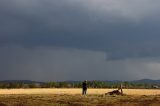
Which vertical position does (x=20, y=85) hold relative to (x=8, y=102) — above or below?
above

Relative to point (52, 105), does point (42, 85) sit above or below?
above

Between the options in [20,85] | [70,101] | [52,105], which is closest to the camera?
[52,105]

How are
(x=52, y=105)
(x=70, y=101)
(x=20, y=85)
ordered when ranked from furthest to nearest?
(x=20, y=85) < (x=70, y=101) < (x=52, y=105)

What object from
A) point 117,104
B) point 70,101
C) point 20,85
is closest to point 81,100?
point 70,101

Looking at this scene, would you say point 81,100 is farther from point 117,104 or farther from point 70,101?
point 117,104

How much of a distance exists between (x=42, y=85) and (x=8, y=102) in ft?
173

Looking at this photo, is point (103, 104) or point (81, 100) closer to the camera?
point (103, 104)

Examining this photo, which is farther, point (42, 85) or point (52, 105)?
point (42, 85)

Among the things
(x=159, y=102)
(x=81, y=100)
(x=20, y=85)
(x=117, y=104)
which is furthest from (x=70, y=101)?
(x=20, y=85)

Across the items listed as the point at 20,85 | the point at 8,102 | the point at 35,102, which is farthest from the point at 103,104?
the point at 20,85

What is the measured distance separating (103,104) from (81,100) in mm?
3553

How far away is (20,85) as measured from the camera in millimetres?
90062

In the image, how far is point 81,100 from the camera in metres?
43.5

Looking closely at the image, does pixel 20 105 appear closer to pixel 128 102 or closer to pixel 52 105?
pixel 52 105
